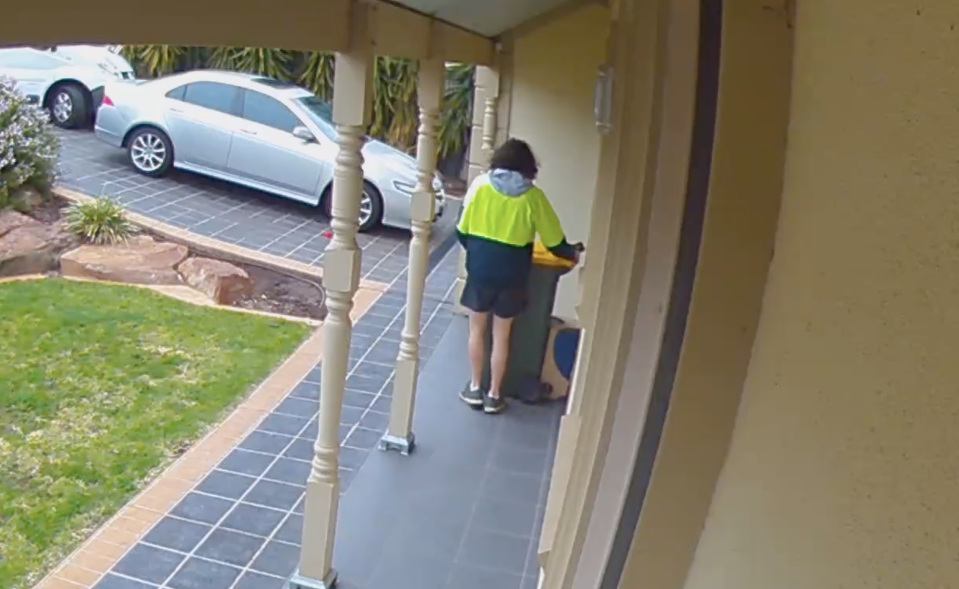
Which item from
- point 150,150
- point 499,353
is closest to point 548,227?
point 499,353

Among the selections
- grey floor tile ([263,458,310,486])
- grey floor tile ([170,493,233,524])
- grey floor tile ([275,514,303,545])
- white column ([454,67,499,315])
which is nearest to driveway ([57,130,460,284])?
white column ([454,67,499,315])

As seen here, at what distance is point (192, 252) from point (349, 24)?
232 inches

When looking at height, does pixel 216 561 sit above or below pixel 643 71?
below

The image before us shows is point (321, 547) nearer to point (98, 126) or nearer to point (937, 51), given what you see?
point (937, 51)

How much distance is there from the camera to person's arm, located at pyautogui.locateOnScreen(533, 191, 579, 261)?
5.06 metres

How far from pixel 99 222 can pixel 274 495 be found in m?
4.86

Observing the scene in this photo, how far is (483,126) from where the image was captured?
7.08m

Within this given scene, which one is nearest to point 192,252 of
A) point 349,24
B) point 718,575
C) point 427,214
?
point 427,214

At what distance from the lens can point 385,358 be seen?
6320mm

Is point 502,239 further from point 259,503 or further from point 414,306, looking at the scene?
point 259,503

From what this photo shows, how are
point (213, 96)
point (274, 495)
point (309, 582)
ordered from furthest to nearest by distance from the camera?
1. point (213, 96)
2. point (274, 495)
3. point (309, 582)

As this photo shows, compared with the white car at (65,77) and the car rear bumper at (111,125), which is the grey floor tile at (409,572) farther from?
the white car at (65,77)

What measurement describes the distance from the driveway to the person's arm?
334 centimetres

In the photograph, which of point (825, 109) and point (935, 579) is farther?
point (825, 109)
